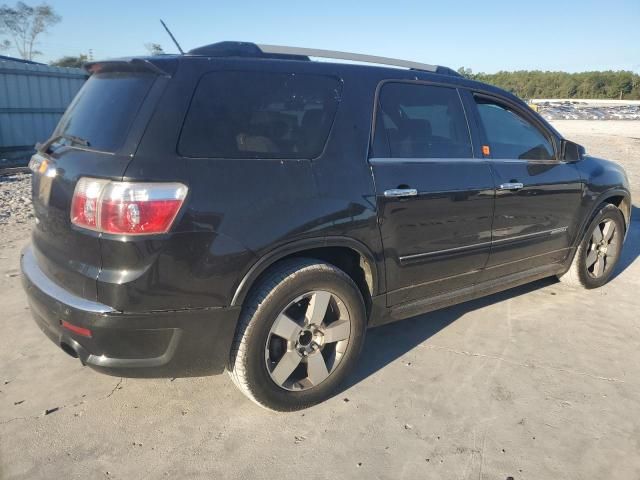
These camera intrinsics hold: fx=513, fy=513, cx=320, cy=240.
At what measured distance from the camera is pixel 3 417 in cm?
269

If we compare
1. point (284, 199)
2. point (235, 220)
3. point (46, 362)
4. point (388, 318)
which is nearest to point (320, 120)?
point (284, 199)

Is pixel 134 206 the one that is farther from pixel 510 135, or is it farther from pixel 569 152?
pixel 569 152

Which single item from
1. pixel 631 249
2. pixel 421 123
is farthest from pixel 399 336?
pixel 631 249

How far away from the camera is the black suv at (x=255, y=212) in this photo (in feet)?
7.36

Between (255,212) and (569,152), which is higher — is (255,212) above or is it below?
below

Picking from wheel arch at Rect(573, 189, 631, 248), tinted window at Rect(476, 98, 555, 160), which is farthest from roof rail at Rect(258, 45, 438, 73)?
wheel arch at Rect(573, 189, 631, 248)

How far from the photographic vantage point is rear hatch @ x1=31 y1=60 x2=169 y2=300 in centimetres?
227

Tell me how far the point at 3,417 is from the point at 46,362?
57cm

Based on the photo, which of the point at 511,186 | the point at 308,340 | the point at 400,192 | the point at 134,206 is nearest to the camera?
the point at 134,206

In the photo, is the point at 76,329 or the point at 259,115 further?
the point at 259,115

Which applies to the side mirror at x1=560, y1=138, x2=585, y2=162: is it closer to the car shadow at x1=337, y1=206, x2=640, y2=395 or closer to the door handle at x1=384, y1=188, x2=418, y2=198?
the car shadow at x1=337, y1=206, x2=640, y2=395

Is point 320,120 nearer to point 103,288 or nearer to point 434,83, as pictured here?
point 434,83

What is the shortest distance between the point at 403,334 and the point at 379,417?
1.07m

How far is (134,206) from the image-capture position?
7.11 feet
